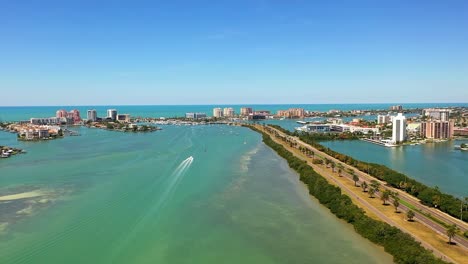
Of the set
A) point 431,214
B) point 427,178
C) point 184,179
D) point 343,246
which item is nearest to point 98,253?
point 343,246

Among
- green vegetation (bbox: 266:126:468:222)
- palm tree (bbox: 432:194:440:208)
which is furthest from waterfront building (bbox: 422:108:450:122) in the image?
palm tree (bbox: 432:194:440:208)

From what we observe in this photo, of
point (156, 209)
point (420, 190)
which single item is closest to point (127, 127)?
point (156, 209)

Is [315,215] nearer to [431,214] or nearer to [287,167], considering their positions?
[431,214]

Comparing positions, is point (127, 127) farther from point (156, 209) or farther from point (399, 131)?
point (156, 209)

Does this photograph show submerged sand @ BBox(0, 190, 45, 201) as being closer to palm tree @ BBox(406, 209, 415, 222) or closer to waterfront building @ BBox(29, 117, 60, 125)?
palm tree @ BBox(406, 209, 415, 222)

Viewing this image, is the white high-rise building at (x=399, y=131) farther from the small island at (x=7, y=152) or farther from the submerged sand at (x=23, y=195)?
the small island at (x=7, y=152)

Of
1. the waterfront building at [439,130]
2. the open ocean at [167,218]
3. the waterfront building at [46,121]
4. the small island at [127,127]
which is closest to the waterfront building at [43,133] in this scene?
the small island at [127,127]
